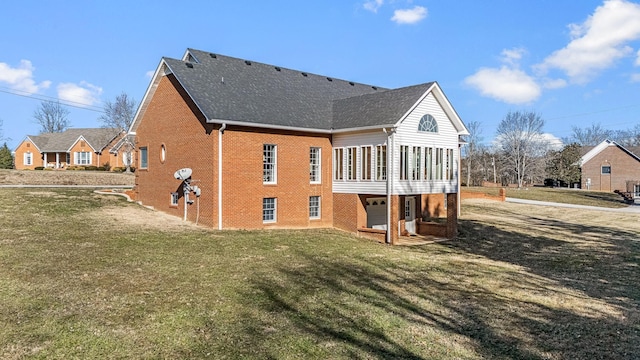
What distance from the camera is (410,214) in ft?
78.8

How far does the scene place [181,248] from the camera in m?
14.0

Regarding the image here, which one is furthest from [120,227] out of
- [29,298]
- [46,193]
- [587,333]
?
[587,333]

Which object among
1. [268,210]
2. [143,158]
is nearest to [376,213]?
[268,210]

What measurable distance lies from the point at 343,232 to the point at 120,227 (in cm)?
1028

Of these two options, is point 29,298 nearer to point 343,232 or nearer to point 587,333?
point 587,333

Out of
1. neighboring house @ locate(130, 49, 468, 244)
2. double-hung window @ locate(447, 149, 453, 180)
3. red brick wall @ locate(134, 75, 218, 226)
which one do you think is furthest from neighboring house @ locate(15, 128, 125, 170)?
double-hung window @ locate(447, 149, 453, 180)

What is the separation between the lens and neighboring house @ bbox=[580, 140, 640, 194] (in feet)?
188

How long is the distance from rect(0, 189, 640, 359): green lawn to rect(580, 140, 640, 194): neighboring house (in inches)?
1961

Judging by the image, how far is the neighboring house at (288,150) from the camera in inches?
746

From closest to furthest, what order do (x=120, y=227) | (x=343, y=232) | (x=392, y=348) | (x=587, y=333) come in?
(x=392, y=348), (x=587, y=333), (x=120, y=227), (x=343, y=232)

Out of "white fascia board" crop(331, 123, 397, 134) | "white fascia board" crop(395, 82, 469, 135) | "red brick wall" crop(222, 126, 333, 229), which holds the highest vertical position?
"white fascia board" crop(395, 82, 469, 135)

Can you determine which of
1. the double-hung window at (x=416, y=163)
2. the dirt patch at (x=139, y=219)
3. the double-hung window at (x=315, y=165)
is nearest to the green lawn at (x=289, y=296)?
the dirt patch at (x=139, y=219)

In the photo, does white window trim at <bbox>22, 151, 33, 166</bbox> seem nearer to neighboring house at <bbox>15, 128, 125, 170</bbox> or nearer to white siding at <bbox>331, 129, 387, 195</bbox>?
neighboring house at <bbox>15, 128, 125, 170</bbox>

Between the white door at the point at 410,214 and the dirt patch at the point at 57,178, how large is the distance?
80.8ft
